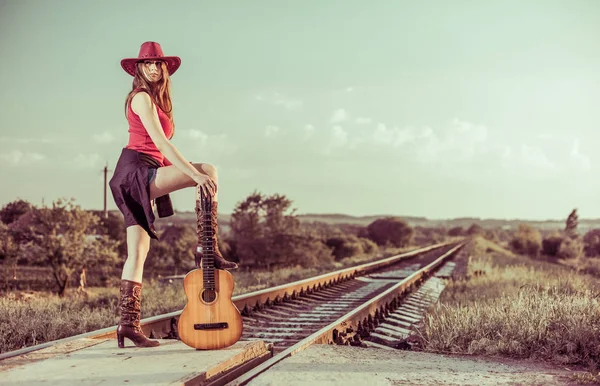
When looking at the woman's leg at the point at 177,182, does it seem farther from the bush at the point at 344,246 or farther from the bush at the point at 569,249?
the bush at the point at 569,249

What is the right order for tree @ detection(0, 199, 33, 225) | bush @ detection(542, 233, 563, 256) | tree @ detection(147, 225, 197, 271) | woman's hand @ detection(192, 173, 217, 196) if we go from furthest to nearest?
bush @ detection(542, 233, 563, 256)
tree @ detection(147, 225, 197, 271)
tree @ detection(0, 199, 33, 225)
woman's hand @ detection(192, 173, 217, 196)

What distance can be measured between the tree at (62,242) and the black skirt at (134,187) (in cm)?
2681

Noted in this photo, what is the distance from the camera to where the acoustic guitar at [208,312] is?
16.2 feet

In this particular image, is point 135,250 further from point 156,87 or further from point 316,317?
point 316,317

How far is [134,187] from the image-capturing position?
4.86m

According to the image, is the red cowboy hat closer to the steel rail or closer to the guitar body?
the guitar body

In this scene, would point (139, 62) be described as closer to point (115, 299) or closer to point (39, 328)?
point (39, 328)

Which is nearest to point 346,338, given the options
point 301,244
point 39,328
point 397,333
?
point 397,333

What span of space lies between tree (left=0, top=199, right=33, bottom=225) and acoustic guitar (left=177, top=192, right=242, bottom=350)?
119 feet

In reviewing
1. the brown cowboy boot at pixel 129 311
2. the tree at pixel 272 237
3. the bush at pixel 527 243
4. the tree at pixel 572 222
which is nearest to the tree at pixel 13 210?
the tree at pixel 272 237

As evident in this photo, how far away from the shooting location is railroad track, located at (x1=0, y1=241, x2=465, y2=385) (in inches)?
228

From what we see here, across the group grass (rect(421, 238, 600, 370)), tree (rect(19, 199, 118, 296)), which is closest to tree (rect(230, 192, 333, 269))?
tree (rect(19, 199, 118, 296))

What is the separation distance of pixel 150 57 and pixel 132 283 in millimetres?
1758

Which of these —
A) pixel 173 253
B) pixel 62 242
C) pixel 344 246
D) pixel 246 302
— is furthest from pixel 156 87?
pixel 344 246
